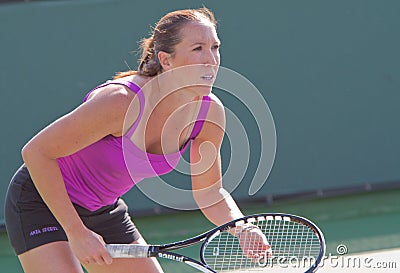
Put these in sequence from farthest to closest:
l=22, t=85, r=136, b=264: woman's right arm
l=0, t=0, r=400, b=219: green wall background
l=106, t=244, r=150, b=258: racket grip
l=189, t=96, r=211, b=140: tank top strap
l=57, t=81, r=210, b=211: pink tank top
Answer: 1. l=0, t=0, r=400, b=219: green wall background
2. l=189, t=96, r=211, b=140: tank top strap
3. l=57, t=81, r=210, b=211: pink tank top
4. l=106, t=244, r=150, b=258: racket grip
5. l=22, t=85, r=136, b=264: woman's right arm

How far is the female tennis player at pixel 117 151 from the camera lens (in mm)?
2184

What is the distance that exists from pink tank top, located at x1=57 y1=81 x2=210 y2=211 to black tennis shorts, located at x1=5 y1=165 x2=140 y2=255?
0.06 m

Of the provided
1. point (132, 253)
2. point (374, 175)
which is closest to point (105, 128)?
point (132, 253)

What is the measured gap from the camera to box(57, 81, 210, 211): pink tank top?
2.38 m

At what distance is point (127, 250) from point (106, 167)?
0.26 metres

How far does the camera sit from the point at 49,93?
4598 millimetres

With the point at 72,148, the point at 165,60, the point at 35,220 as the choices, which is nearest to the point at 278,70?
the point at 165,60

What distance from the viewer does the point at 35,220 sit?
242 centimetres

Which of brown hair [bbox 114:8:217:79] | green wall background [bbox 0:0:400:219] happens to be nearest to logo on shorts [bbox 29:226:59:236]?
brown hair [bbox 114:8:217:79]

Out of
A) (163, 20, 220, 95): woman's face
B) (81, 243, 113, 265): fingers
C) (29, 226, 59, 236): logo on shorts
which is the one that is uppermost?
(163, 20, 220, 95): woman's face

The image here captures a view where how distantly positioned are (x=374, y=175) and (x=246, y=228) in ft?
8.81

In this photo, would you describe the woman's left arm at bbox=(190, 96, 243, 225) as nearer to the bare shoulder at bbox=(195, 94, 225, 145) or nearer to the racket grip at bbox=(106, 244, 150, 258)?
the bare shoulder at bbox=(195, 94, 225, 145)

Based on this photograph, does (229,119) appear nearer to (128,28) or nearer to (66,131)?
(128,28)

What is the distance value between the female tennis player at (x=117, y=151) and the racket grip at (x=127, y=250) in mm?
47
